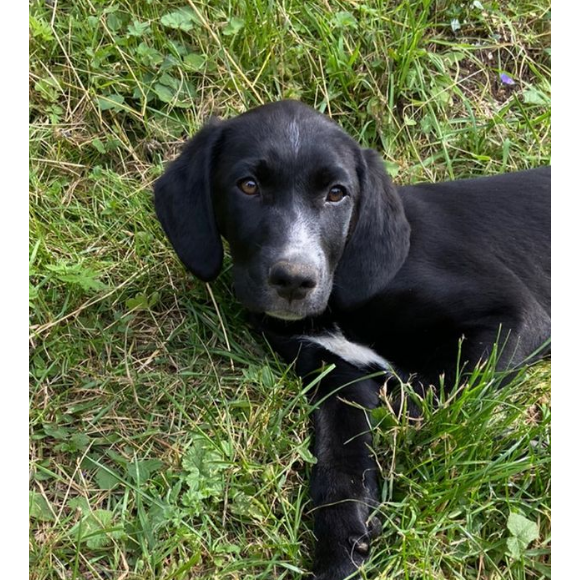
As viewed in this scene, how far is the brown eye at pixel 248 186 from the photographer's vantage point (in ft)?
11.9

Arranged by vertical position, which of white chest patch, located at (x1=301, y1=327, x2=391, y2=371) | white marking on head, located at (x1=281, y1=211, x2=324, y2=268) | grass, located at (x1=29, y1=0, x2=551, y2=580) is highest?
white marking on head, located at (x1=281, y1=211, x2=324, y2=268)

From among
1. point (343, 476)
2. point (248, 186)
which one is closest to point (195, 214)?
point (248, 186)

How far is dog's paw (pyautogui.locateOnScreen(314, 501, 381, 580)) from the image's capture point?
312cm

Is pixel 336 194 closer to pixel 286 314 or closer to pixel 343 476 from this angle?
pixel 286 314

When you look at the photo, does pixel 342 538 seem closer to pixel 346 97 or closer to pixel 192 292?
pixel 192 292

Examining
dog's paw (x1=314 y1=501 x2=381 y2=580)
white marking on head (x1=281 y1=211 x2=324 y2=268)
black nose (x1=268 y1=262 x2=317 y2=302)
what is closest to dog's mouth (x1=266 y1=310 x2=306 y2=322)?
black nose (x1=268 y1=262 x2=317 y2=302)

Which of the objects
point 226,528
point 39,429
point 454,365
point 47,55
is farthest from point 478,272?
point 47,55

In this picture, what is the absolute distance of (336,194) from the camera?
3666 millimetres

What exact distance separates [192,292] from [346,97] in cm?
155

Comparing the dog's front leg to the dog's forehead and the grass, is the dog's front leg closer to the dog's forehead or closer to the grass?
the grass

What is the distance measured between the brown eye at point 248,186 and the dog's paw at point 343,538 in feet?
4.12

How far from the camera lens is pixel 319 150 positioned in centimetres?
362

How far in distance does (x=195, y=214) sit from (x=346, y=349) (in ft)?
2.88

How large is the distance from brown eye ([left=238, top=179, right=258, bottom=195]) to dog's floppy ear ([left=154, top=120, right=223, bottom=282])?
0.21 metres
